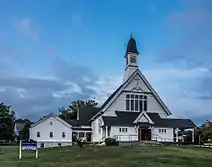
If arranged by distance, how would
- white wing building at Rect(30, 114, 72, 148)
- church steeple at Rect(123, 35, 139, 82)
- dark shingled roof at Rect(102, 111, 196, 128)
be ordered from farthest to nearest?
white wing building at Rect(30, 114, 72, 148) → church steeple at Rect(123, 35, 139, 82) → dark shingled roof at Rect(102, 111, 196, 128)

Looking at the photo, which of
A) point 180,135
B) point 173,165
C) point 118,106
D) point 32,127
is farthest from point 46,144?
point 173,165

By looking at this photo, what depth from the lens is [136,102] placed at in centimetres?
5428

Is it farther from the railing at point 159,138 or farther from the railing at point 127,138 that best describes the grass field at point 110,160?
the railing at point 159,138

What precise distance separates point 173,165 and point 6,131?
5133 centimetres

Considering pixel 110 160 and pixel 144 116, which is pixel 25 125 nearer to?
pixel 144 116

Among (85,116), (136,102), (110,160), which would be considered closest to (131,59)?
(136,102)

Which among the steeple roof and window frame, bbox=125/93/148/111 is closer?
window frame, bbox=125/93/148/111

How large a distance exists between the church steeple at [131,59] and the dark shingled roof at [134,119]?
22.6ft

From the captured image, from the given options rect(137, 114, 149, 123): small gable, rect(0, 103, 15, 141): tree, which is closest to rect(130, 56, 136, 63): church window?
rect(137, 114, 149, 123): small gable

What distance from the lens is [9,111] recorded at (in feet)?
233

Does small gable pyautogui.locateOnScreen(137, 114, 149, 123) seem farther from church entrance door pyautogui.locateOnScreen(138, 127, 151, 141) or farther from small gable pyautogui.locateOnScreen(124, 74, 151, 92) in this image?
small gable pyautogui.locateOnScreen(124, 74, 151, 92)

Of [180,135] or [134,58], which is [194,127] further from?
[134,58]

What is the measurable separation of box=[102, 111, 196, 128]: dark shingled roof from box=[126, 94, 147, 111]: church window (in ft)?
3.33

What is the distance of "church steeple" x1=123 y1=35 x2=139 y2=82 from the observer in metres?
57.1
